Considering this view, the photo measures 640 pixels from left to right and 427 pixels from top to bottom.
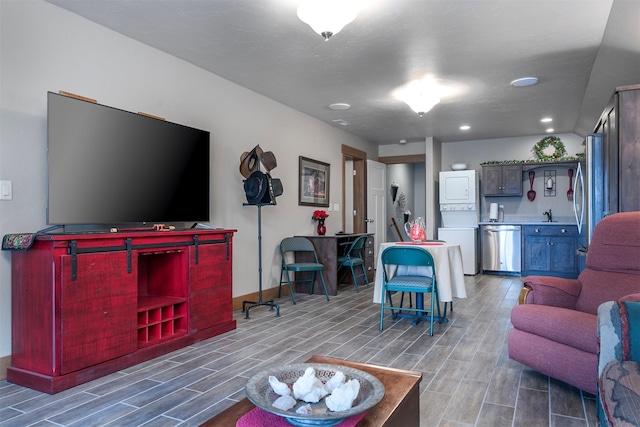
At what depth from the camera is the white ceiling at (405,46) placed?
9.87 feet

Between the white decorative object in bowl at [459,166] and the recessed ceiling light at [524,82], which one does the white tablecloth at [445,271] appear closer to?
the recessed ceiling light at [524,82]

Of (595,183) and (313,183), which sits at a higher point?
(313,183)

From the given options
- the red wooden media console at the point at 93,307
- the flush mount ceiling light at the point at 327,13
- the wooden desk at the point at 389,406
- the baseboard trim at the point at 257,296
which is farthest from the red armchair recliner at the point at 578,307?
the baseboard trim at the point at 257,296

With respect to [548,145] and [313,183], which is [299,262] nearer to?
[313,183]

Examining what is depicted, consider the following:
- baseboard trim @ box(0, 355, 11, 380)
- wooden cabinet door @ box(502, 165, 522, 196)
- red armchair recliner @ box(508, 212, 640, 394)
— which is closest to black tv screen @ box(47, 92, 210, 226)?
baseboard trim @ box(0, 355, 11, 380)

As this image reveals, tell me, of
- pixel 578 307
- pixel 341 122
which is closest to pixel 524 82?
pixel 341 122

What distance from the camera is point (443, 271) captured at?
3809 millimetres

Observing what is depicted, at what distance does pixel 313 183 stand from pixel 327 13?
3.60 metres

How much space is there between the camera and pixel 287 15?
3092 millimetres

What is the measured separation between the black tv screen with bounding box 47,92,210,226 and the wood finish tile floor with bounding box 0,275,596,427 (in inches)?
43.5

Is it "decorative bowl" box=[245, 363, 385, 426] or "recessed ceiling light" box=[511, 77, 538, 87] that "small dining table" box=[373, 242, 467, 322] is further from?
"decorative bowl" box=[245, 363, 385, 426]

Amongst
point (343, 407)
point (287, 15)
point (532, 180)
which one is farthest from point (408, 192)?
point (343, 407)

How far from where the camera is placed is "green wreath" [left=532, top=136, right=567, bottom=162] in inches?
291

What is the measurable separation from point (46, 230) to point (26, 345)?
721 mm
